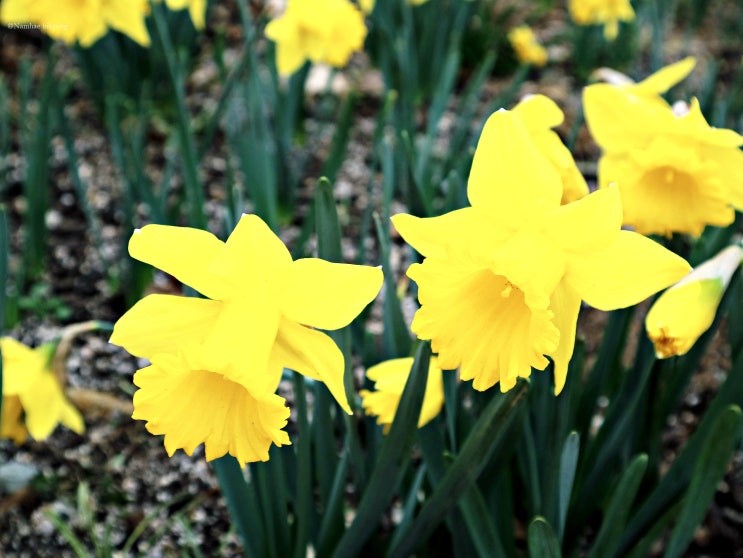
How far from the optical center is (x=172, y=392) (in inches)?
37.2

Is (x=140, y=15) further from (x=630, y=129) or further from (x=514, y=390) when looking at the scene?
(x=514, y=390)

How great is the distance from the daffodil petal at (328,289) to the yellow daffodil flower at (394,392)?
0.29 metres

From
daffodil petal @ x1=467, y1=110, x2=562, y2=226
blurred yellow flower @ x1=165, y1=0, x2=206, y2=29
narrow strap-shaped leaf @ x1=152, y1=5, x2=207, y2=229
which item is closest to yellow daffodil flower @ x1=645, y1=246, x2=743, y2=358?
daffodil petal @ x1=467, y1=110, x2=562, y2=226

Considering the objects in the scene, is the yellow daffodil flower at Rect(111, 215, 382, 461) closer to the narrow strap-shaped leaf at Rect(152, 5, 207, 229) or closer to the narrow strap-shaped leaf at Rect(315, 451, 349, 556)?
the narrow strap-shaped leaf at Rect(315, 451, 349, 556)

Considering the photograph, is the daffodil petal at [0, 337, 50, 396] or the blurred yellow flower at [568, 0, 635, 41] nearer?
the daffodil petal at [0, 337, 50, 396]

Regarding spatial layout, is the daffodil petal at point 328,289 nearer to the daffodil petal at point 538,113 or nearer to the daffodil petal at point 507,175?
the daffodil petal at point 507,175

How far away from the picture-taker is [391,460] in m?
1.12

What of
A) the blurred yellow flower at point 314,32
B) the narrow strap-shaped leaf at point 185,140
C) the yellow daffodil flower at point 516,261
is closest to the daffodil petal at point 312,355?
the yellow daffodil flower at point 516,261

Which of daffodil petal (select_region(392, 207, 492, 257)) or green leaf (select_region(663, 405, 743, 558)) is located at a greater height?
daffodil petal (select_region(392, 207, 492, 257))

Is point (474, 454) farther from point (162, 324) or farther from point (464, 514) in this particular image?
point (162, 324)

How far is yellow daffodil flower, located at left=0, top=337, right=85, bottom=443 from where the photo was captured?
149 cm

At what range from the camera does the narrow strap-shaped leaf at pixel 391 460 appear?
3.48 ft

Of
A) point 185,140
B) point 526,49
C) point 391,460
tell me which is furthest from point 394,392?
point 526,49

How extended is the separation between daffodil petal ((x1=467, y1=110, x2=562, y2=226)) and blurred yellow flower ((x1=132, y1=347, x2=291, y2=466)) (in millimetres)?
309
